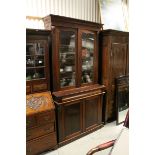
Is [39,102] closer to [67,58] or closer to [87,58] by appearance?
[67,58]

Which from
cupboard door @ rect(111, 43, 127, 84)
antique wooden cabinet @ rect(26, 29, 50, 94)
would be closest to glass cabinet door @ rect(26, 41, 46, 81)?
antique wooden cabinet @ rect(26, 29, 50, 94)

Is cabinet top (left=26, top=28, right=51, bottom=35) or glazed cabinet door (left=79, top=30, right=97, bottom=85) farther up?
cabinet top (left=26, top=28, right=51, bottom=35)

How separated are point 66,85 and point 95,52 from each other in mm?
991

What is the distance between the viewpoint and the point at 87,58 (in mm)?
3596

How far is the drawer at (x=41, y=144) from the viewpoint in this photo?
263 cm

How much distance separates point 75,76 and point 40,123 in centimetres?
109

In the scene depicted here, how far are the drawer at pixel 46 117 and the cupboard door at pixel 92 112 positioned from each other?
78 centimetres

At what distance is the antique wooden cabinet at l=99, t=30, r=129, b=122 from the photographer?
12.1 ft

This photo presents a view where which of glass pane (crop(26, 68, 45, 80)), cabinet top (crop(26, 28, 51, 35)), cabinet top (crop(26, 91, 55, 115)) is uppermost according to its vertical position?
cabinet top (crop(26, 28, 51, 35))

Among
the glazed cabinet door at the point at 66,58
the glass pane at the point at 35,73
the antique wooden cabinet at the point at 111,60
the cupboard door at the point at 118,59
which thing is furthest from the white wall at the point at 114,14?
the glass pane at the point at 35,73

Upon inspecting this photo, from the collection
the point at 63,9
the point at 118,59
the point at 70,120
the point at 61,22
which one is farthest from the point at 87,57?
the point at 70,120

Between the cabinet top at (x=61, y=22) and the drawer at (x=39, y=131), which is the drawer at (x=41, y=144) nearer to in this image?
the drawer at (x=39, y=131)

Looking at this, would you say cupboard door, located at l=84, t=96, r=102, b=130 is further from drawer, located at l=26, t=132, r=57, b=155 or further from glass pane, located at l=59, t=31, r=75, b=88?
drawer, located at l=26, t=132, r=57, b=155
